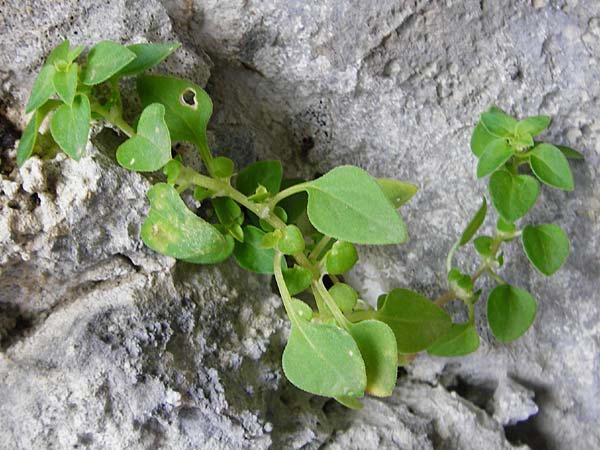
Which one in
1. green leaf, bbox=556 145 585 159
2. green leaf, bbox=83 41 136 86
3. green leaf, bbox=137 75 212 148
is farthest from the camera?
green leaf, bbox=556 145 585 159

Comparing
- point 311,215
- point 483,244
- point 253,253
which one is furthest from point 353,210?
point 483,244

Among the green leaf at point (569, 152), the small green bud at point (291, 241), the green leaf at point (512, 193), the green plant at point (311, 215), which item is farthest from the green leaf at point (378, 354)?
the green leaf at point (569, 152)

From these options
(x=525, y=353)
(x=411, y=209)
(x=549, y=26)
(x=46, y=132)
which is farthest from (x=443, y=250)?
(x=46, y=132)

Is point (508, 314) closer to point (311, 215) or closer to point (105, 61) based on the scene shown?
point (311, 215)

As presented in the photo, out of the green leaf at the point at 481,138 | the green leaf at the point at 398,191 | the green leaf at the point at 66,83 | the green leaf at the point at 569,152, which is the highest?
the green leaf at the point at 569,152

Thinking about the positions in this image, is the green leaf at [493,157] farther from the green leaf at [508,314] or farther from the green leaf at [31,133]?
the green leaf at [31,133]

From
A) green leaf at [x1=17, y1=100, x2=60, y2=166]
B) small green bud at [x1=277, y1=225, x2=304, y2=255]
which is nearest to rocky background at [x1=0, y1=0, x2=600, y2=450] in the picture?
green leaf at [x1=17, y1=100, x2=60, y2=166]

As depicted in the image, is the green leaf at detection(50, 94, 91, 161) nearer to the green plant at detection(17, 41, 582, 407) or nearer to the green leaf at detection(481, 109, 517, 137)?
the green plant at detection(17, 41, 582, 407)
